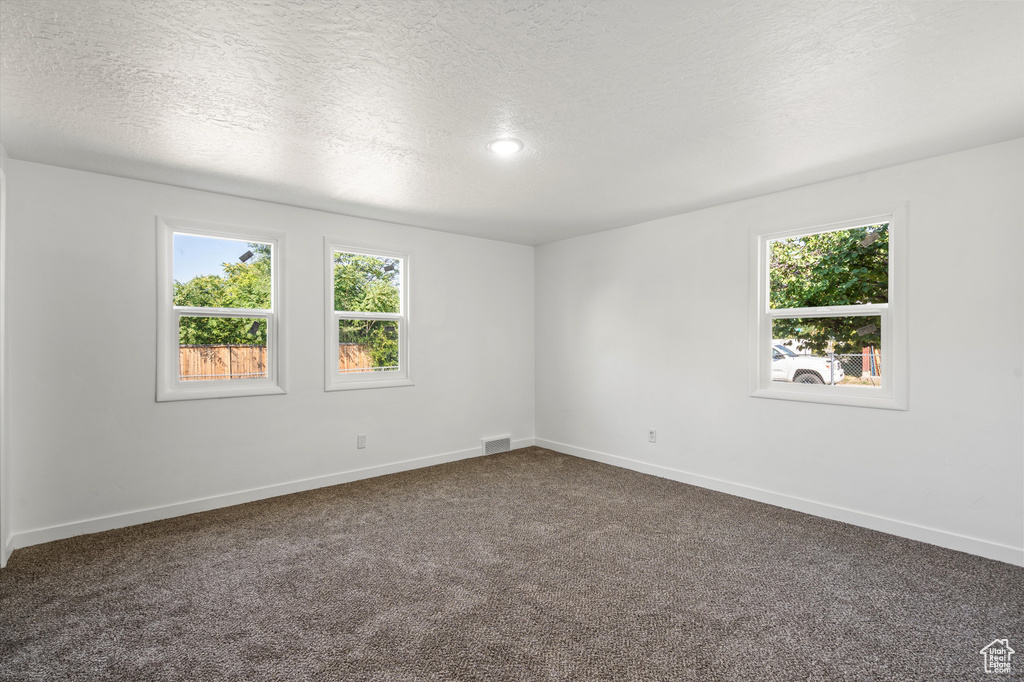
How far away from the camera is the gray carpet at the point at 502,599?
6.64ft

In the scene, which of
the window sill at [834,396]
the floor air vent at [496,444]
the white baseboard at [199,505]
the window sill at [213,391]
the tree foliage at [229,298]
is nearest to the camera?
the white baseboard at [199,505]

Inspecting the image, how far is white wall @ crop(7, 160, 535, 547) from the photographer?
10.6 feet

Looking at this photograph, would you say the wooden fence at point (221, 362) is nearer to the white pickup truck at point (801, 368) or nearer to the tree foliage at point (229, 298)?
the tree foliage at point (229, 298)

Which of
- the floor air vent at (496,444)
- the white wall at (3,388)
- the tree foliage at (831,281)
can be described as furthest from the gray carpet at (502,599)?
the floor air vent at (496,444)

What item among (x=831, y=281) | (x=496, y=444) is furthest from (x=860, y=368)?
(x=496, y=444)

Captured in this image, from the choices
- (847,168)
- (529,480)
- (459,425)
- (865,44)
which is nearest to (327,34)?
(865,44)

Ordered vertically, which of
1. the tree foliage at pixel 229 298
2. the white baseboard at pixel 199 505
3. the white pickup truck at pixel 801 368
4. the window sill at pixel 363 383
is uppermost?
the tree foliage at pixel 229 298

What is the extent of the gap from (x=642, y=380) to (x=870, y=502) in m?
1.97

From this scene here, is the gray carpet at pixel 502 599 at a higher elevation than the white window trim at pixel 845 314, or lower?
lower

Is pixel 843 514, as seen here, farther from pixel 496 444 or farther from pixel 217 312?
pixel 217 312

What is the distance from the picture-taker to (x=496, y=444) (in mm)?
5617

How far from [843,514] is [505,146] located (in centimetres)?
329

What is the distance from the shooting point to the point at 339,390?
452 cm

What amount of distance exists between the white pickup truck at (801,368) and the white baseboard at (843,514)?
2.85 feet
